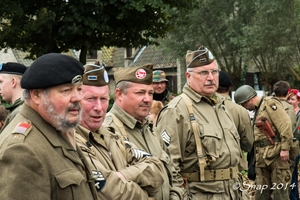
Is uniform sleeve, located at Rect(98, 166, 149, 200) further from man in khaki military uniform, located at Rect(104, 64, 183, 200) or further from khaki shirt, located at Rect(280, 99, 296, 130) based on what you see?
khaki shirt, located at Rect(280, 99, 296, 130)

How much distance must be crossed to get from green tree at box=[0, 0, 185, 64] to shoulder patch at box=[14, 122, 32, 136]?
681 inches

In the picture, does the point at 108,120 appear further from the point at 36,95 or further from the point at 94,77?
Answer: the point at 36,95

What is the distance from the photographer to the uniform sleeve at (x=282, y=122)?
9414mm

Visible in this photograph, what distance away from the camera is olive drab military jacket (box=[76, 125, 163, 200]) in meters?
3.71

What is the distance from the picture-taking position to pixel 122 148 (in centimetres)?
427

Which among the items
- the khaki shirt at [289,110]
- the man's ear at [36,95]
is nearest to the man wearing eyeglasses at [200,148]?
the man's ear at [36,95]

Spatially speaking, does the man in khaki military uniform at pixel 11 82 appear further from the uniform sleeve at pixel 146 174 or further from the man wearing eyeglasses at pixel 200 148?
the uniform sleeve at pixel 146 174

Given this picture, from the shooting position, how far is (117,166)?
4.04m

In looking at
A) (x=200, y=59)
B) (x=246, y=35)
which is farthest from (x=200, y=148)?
(x=246, y=35)

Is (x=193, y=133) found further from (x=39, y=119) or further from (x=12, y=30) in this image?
(x=12, y=30)

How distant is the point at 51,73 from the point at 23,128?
1.11 ft

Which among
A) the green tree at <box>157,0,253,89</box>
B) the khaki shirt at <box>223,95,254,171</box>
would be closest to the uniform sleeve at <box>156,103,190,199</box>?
the khaki shirt at <box>223,95,254,171</box>

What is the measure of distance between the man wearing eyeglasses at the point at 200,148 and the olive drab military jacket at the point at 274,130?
3323 mm

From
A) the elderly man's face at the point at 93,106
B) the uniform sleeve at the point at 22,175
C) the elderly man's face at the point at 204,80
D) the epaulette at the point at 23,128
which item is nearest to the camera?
the uniform sleeve at the point at 22,175
